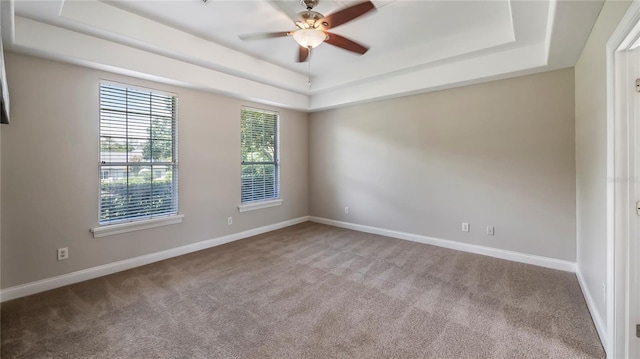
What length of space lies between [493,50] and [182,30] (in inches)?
150

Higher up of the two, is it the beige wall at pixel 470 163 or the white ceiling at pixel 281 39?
the white ceiling at pixel 281 39

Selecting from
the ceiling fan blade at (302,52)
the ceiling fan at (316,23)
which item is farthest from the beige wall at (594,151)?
the ceiling fan blade at (302,52)

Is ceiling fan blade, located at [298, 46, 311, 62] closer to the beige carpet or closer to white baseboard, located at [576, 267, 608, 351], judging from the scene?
the beige carpet

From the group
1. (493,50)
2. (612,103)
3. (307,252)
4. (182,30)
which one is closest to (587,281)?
(612,103)

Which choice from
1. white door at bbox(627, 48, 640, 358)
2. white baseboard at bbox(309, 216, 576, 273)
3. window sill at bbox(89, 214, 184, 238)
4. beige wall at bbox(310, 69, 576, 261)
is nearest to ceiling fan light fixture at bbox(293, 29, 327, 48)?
white door at bbox(627, 48, 640, 358)

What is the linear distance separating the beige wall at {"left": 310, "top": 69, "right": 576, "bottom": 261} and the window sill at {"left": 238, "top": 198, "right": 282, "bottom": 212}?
4.01ft

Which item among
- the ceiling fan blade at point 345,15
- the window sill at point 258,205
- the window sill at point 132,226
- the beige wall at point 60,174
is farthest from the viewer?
the window sill at point 258,205

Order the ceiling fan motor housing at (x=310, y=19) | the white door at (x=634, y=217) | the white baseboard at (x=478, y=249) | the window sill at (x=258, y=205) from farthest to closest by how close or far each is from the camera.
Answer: the window sill at (x=258, y=205)
the white baseboard at (x=478, y=249)
the ceiling fan motor housing at (x=310, y=19)
the white door at (x=634, y=217)

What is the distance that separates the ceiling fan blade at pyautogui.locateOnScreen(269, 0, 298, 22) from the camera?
2598 millimetres

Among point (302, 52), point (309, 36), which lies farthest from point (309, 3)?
point (302, 52)

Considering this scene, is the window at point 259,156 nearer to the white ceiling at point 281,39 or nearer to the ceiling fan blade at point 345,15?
the white ceiling at point 281,39

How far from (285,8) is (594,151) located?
311cm

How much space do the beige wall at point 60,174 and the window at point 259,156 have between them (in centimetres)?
84

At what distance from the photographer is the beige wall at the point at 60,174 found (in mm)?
2584
